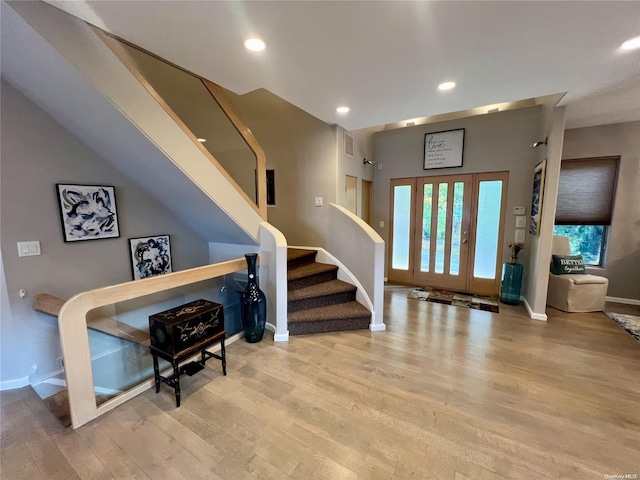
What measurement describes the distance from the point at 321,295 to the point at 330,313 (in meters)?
0.27

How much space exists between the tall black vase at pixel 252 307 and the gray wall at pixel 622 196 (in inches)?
206

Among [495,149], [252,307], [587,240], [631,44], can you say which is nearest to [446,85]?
[631,44]

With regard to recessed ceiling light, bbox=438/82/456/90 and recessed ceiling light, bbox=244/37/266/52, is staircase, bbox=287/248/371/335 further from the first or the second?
recessed ceiling light, bbox=438/82/456/90

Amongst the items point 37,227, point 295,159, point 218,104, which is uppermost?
point 218,104

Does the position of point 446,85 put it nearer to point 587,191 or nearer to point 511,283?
point 511,283

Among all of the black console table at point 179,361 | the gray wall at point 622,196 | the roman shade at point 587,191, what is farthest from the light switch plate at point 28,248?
the gray wall at point 622,196

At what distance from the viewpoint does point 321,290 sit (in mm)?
3492

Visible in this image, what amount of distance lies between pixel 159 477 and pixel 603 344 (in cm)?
426

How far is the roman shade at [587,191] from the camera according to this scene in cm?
403

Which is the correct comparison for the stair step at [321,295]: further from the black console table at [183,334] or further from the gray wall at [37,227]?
the gray wall at [37,227]

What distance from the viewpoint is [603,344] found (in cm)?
286

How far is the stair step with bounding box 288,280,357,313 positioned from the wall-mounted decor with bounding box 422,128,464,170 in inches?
111

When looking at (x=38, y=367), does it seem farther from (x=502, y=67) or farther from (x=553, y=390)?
(x=502, y=67)

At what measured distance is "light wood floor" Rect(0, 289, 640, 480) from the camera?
150 centimetres
